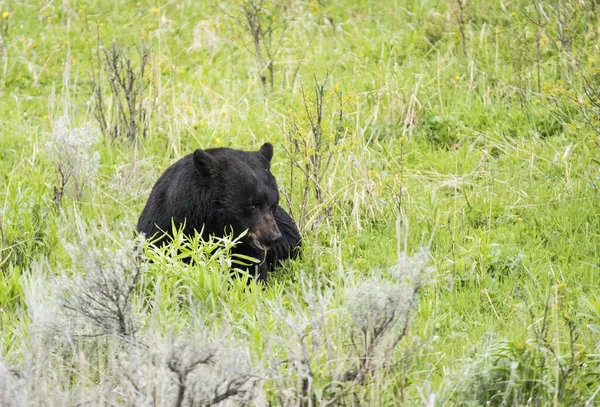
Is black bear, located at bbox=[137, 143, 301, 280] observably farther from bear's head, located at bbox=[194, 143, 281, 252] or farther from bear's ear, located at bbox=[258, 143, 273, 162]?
bear's ear, located at bbox=[258, 143, 273, 162]

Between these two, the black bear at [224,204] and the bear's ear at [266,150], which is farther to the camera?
the bear's ear at [266,150]

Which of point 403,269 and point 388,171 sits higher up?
point 403,269

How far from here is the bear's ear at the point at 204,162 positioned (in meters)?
5.80

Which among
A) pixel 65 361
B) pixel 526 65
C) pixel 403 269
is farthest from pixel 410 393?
pixel 526 65

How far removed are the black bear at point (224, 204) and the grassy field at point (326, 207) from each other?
28 cm

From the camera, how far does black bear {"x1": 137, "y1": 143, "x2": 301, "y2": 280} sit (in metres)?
5.89

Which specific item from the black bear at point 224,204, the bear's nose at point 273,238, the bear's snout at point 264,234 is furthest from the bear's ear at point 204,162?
the bear's nose at point 273,238

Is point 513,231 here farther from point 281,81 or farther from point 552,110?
point 281,81

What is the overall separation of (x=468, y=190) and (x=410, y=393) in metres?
3.04

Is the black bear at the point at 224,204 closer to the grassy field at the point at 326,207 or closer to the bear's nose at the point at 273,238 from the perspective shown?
the bear's nose at the point at 273,238

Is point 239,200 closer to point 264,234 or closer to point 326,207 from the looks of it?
point 264,234

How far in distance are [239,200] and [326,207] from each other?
0.94 metres

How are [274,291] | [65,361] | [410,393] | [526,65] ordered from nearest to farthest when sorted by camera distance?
1. [410,393]
2. [65,361]
3. [274,291]
4. [526,65]

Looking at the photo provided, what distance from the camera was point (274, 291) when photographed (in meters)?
5.60
